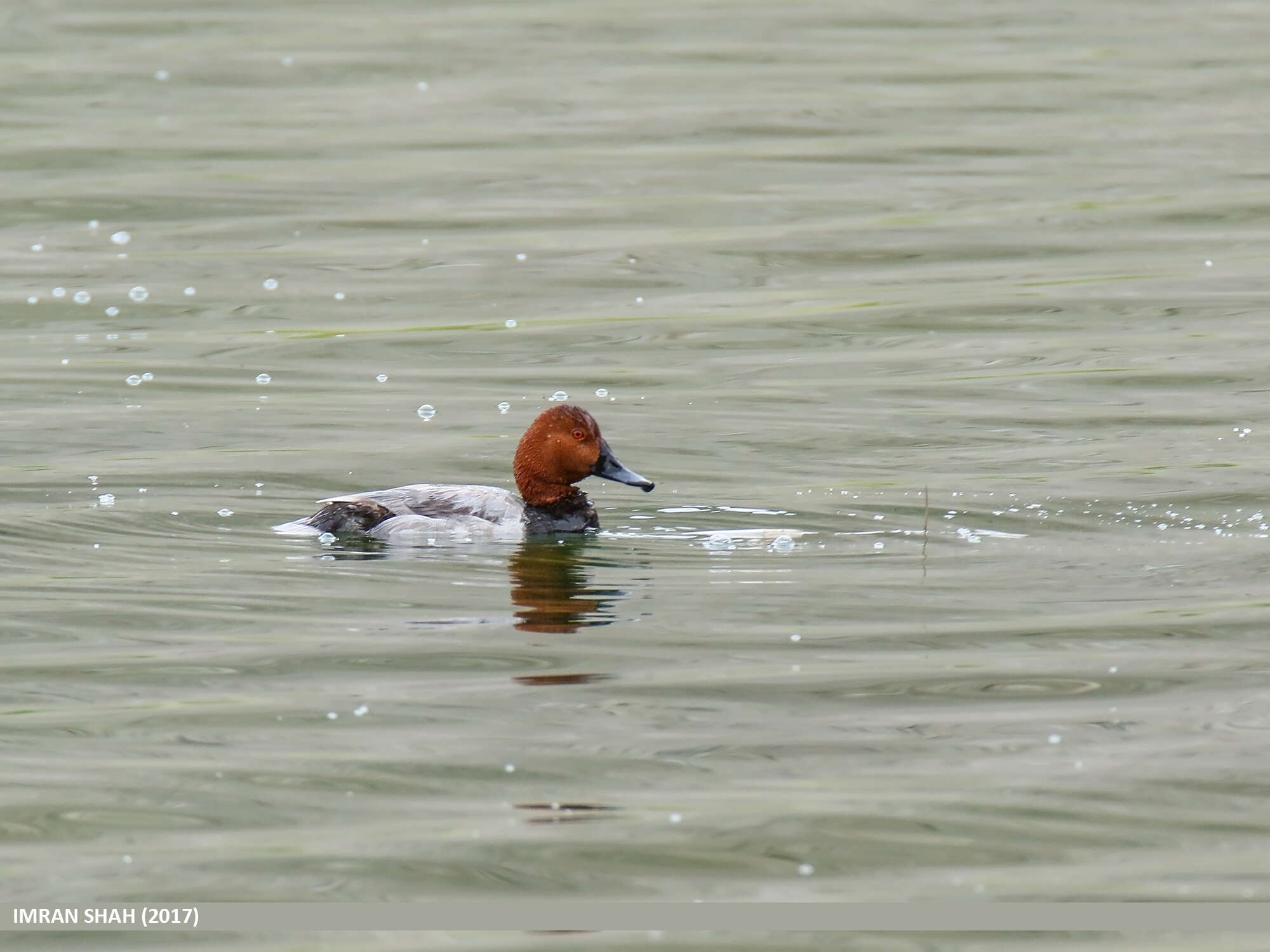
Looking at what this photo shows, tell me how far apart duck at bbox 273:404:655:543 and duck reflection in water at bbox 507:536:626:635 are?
0.53 feet

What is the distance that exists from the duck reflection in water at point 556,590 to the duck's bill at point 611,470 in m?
0.34

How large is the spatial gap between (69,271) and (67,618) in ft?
21.7

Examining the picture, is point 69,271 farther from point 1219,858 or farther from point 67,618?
point 1219,858

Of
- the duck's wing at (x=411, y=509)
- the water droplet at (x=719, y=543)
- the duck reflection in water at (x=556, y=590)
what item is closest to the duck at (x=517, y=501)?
the duck's wing at (x=411, y=509)

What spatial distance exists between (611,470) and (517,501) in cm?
40

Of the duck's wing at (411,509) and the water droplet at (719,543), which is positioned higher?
the duck's wing at (411,509)

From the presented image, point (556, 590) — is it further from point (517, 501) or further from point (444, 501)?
point (517, 501)

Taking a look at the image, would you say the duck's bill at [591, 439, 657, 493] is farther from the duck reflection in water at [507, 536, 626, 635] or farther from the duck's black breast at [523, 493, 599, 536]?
the duck reflection in water at [507, 536, 626, 635]

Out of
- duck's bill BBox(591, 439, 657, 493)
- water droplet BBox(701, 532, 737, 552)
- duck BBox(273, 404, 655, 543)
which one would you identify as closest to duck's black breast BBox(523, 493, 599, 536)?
duck BBox(273, 404, 655, 543)

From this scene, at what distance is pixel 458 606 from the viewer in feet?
23.2

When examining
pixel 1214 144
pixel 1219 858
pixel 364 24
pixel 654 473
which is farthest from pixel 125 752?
pixel 364 24

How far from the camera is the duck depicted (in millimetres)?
8148

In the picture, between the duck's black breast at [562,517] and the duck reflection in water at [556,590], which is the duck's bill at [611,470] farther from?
the duck reflection in water at [556,590]

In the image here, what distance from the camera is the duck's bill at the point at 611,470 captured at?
862 centimetres
